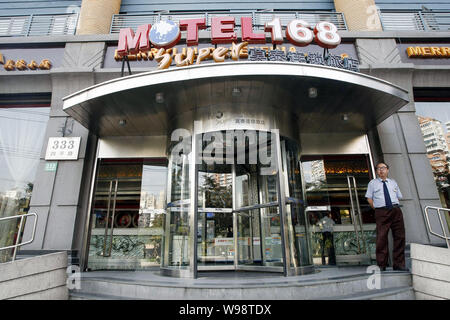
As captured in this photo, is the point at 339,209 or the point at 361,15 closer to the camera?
the point at 339,209

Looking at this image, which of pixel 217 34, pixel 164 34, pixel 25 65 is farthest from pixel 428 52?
pixel 25 65

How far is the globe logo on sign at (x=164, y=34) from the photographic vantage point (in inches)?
231

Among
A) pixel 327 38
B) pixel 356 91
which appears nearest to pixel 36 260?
pixel 356 91

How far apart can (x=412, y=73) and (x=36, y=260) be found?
902 centimetres

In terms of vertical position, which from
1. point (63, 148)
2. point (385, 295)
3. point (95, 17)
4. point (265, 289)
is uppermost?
point (95, 17)

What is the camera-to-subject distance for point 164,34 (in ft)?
19.5

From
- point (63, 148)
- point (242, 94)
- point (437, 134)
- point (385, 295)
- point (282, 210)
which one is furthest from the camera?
point (437, 134)

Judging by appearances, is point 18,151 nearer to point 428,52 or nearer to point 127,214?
point 127,214

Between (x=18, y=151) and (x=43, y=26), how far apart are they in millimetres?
4280

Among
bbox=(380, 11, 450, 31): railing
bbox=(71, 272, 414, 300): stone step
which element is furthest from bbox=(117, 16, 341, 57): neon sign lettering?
bbox=(71, 272, 414, 300): stone step

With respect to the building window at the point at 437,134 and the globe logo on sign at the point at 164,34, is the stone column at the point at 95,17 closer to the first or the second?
the globe logo on sign at the point at 164,34

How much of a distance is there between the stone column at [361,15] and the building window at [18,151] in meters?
9.24

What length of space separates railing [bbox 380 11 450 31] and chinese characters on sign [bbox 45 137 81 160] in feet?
31.4
